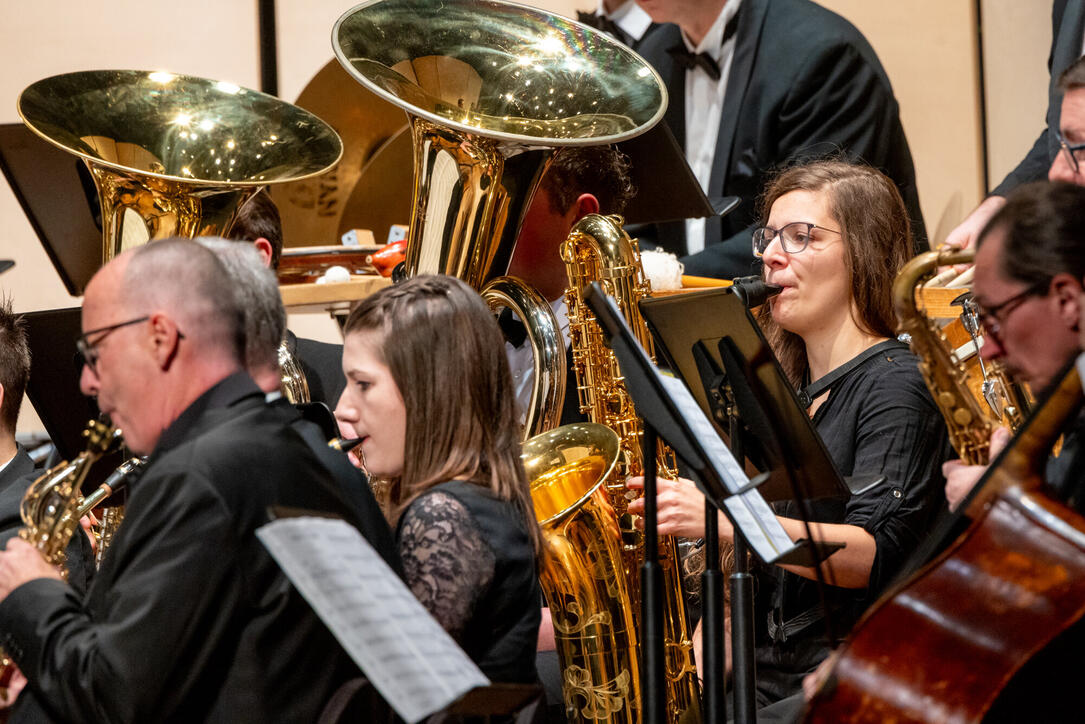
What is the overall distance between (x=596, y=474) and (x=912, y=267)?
2.58ft

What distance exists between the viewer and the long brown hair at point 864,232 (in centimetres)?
269

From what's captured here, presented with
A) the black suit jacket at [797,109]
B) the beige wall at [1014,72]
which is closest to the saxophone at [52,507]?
the black suit jacket at [797,109]

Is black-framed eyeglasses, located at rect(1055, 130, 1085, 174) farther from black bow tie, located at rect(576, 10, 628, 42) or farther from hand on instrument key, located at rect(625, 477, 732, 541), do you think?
black bow tie, located at rect(576, 10, 628, 42)

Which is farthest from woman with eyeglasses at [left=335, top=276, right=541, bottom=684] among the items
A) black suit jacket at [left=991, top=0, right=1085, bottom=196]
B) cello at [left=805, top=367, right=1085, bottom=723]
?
black suit jacket at [left=991, top=0, right=1085, bottom=196]

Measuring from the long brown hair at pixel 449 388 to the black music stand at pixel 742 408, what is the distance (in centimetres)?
29

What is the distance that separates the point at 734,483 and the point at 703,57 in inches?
103

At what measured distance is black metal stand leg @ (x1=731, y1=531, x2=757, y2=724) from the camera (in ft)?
6.48

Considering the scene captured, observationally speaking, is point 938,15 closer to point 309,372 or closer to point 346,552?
point 309,372

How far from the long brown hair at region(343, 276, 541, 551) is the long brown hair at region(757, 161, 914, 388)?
93 centimetres

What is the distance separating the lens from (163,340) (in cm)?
174

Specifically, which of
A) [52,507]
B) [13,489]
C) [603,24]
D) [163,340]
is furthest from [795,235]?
[603,24]

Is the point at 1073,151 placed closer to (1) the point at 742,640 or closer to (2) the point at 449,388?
(1) the point at 742,640

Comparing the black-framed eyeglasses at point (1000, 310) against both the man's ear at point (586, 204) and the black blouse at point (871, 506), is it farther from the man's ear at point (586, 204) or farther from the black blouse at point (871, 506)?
the man's ear at point (586, 204)

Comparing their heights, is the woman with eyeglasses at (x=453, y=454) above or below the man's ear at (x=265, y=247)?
above
